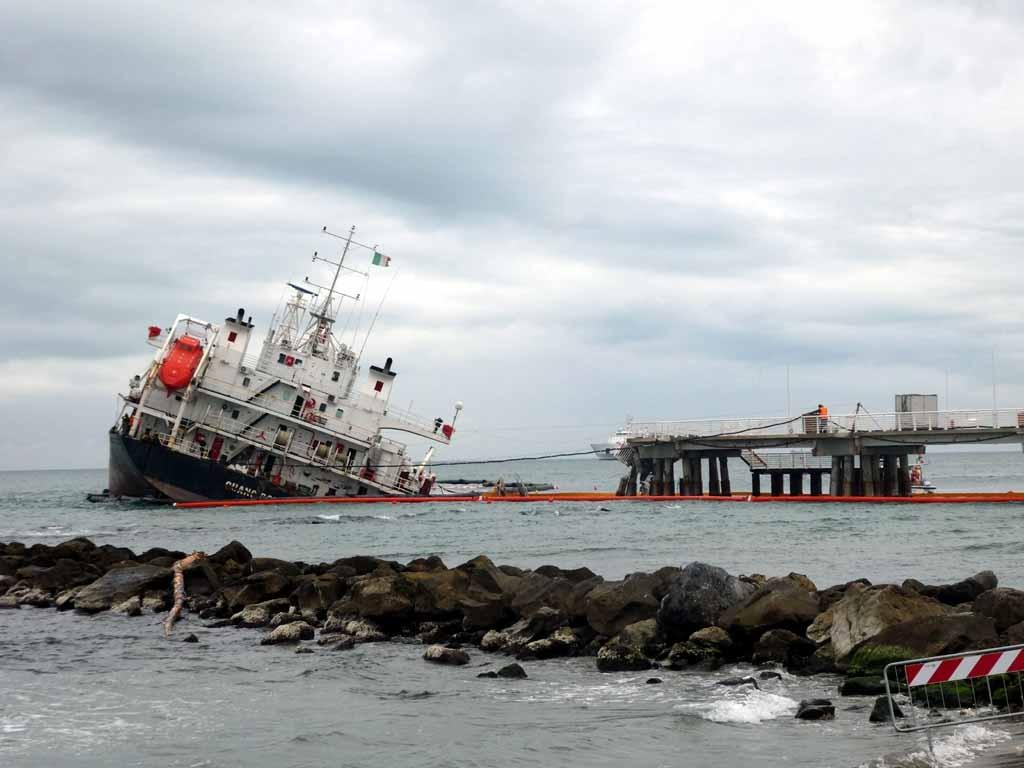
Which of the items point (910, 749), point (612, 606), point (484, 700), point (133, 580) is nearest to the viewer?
point (910, 749)

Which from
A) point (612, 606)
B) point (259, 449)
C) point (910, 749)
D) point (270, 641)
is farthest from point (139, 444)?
Answer: point (910, 749)

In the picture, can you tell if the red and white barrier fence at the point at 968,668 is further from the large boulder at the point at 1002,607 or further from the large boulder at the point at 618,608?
the large boulder at the point at 618,608

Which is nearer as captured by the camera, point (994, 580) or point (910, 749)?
point (910, 749)

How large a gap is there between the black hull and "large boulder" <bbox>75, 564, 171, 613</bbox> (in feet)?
82.0

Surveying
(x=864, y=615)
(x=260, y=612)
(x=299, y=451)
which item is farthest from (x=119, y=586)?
(x=299, y=451)

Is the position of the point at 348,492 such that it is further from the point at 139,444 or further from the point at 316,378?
the point at 139,444

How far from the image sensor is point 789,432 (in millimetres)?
44625

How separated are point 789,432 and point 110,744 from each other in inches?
1480

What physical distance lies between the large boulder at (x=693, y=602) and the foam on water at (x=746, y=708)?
104 inches

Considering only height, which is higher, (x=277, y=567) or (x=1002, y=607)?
(x=1002, y=607)

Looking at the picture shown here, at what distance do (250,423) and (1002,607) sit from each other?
3692 centimetres

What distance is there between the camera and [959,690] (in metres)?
10.8

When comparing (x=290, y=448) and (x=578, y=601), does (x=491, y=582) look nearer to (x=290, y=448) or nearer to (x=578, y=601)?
(x=578, y=601)

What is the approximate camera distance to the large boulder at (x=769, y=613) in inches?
537
